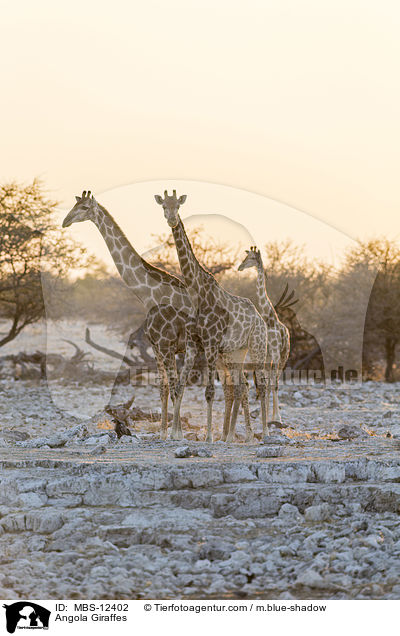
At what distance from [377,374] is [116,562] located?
2025 cm

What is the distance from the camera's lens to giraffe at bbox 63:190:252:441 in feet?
38.5

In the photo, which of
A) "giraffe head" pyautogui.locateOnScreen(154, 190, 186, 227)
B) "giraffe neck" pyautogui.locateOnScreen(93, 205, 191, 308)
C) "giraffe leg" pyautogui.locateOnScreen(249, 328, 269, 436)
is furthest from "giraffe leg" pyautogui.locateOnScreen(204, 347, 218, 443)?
"giraffe head" pyautogui.locateOnScreen(154, 190, 186, 227)

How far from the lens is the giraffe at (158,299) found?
11.7 metres

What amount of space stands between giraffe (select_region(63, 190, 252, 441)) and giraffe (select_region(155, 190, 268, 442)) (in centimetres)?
19

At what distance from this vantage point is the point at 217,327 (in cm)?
1137

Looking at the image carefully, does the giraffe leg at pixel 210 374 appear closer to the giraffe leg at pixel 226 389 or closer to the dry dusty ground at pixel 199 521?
the dry dusty ground at pixel 199 521

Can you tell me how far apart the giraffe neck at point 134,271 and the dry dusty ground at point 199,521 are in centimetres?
202

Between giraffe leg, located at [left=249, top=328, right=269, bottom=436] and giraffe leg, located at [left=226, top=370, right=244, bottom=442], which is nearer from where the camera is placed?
giraffe leg, located at [left=226, top=370, right=244, bottom=442]

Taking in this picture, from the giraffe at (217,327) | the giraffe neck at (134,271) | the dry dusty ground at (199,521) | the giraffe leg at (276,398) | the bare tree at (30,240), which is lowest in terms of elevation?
the dry dusty ground at (199,521)

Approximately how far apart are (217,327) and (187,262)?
840 millimetres

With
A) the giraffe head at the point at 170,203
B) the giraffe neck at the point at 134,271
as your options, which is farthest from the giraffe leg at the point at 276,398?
the giraffe head at the point at 170,203

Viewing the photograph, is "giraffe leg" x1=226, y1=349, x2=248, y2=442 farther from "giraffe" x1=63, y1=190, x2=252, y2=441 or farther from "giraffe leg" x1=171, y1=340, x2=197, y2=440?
"giraffe leg" x1=171, y1=340, x2=197, y2=440

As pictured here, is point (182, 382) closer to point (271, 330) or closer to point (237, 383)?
point (237, 383)
